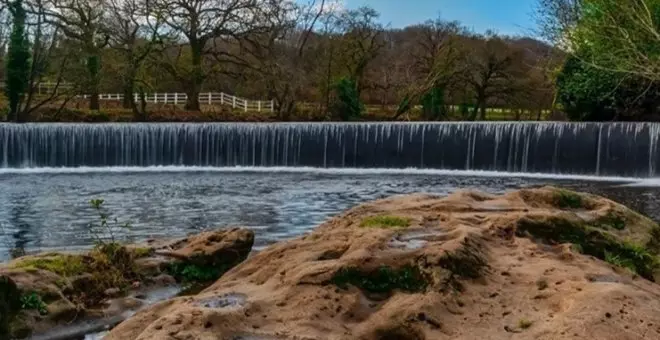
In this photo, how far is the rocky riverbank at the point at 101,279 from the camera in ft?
17.8

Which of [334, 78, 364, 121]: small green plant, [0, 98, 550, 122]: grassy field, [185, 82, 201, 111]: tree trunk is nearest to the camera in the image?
[0, 98, 550, 122]: grassy field

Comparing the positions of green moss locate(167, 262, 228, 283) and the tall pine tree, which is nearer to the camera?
green moss locate(167, 262, 228, 283)

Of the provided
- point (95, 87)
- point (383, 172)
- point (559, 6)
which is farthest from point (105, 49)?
point (559, 6)

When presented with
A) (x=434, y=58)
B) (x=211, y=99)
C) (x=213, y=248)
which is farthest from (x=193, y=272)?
(x=434, y=58)

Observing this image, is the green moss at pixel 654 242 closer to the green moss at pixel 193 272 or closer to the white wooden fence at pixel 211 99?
the green moss at pixel 193 272

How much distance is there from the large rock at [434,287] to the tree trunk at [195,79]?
26440 millimetres

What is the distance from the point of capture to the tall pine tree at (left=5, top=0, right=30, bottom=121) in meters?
28.9

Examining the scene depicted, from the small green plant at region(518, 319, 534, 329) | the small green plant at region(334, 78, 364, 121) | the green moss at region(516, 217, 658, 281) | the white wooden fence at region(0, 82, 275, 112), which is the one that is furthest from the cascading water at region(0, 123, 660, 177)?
the small green plant at region(518, 319, 534, 329)

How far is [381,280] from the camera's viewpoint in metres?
4.27

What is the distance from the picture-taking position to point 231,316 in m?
3.70

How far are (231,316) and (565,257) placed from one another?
230cm

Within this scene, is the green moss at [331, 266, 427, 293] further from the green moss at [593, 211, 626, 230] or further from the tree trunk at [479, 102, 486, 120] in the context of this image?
the tree trunk at [479, 102, 486, 120]

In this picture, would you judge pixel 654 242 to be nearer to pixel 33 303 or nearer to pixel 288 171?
pixel 33 303

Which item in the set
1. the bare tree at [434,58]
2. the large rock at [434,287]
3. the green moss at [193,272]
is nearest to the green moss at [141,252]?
the green moss at [193,272]
